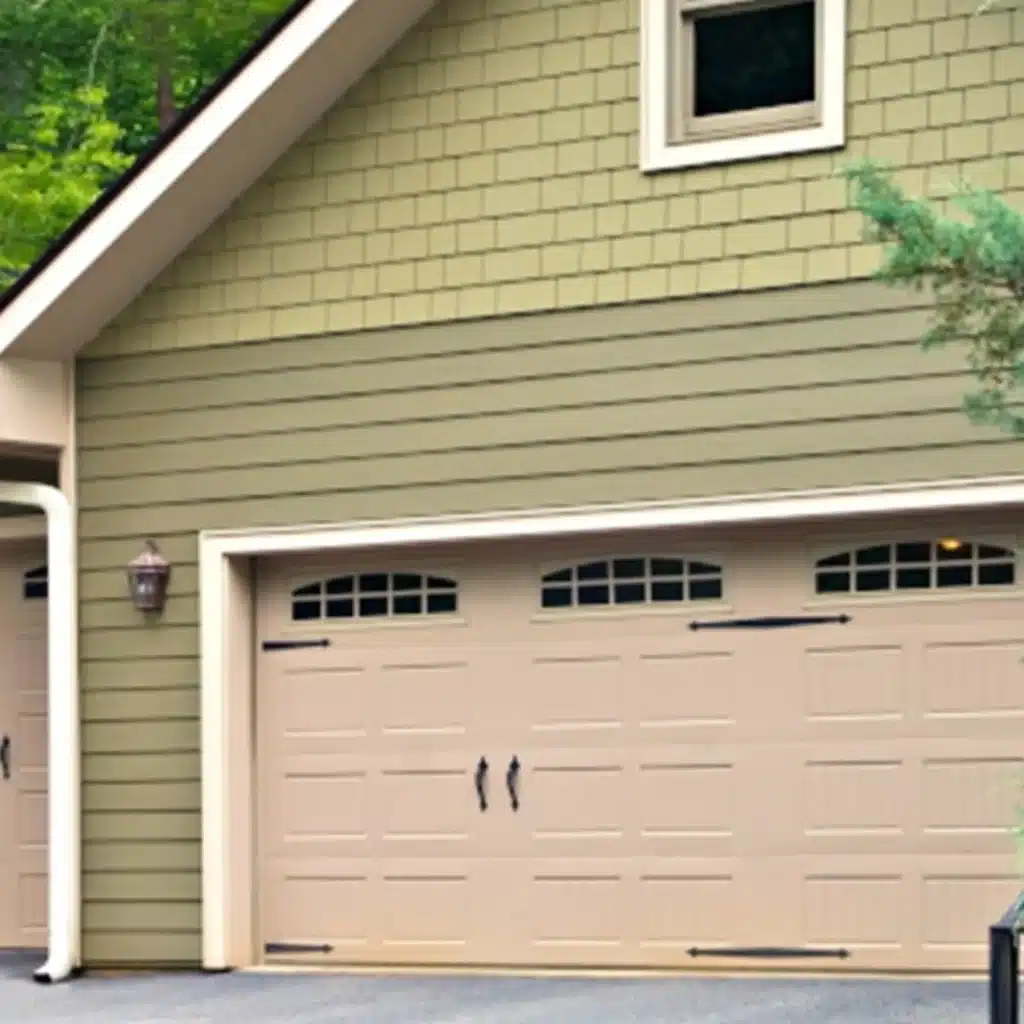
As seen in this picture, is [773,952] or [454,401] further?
[454,401]

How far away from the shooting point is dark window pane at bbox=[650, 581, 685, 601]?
1112 cm

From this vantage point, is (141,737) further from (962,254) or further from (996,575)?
(962,254)

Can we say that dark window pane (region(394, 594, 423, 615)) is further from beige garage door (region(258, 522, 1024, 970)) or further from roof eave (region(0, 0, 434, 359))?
roof eave (region(0, 0, 434, 359))

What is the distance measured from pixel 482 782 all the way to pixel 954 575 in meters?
2.62

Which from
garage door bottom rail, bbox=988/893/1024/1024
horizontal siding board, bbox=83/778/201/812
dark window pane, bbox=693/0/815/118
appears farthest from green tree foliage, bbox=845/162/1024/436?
horizontal siding board, bbox=83/778/201/812

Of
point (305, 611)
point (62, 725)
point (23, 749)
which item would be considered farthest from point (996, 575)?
point (23, 749)

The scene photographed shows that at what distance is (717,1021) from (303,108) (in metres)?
5.03

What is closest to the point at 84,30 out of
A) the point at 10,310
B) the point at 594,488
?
the point at 10,310

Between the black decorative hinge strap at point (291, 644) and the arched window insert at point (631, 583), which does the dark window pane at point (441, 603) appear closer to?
the arched window insert at point (631, 583)

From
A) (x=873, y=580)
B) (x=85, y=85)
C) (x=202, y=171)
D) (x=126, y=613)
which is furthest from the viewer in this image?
(x=85, y=85)

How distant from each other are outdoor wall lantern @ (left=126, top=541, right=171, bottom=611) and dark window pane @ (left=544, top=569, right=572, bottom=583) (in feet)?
6.94

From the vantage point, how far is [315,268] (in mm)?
11828

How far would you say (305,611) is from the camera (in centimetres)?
1207

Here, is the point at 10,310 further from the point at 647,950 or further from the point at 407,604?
the point at 647,950
